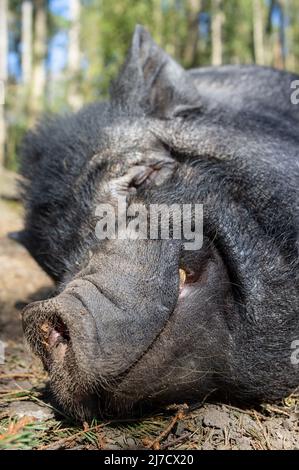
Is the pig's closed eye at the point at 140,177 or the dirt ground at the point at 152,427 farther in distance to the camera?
the pig's closed eye at the point at 140,177

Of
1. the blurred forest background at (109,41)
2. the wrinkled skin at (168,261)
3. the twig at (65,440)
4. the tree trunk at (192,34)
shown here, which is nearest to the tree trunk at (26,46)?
the blurred forest background at (109,41)

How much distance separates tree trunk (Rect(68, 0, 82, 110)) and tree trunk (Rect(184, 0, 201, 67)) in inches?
134

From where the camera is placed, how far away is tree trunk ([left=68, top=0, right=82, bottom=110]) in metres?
15.4

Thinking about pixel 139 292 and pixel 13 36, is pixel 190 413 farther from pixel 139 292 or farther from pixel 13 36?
pixel 13 36

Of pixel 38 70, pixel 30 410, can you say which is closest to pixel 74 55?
pixel 38 70

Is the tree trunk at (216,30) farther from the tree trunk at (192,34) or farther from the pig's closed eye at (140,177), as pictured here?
the pig's closed eye at (140,177)

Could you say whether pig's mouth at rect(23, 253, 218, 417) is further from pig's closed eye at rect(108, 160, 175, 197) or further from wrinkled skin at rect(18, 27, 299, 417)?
pig's closed eye at rect(108, 160, 175, 197)

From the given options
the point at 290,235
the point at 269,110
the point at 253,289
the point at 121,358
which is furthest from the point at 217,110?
the point at 121,358

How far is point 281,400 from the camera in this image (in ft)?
8.96

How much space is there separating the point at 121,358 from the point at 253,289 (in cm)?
69

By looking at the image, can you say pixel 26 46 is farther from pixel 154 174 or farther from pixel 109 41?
pixel 154 174


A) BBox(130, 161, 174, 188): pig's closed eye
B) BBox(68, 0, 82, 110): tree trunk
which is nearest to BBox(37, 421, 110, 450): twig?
BBox(130, 161, 174, 188): pig's closed eye

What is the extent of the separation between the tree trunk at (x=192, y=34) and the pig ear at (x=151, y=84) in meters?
9.54

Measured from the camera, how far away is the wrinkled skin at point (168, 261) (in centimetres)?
221
